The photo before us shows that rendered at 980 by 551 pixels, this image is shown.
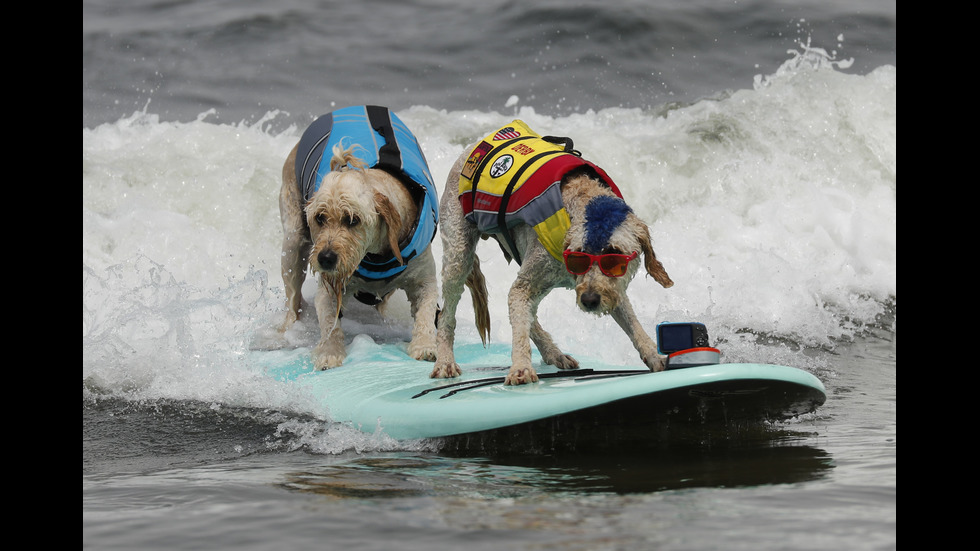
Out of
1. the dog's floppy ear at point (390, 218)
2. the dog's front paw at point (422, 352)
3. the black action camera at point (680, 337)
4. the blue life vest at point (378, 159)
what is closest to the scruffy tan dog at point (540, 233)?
the black action camera at point (680, 337)

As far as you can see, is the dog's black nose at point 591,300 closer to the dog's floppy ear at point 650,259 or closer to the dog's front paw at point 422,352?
the dog's floppy ear at point 650,259

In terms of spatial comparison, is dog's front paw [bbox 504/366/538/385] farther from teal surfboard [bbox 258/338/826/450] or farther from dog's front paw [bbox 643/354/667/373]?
dog's front paw [bbox 643/354/667/373]

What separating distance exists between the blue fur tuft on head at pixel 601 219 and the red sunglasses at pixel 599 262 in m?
0.04

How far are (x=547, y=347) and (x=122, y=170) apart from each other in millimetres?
7575

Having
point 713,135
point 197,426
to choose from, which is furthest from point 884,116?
point 197,426

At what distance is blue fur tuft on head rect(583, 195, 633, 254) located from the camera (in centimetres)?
423

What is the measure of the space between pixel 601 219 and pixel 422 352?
227 cm

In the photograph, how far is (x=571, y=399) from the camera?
167 inches

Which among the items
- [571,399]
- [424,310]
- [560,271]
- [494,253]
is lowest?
[571,399]

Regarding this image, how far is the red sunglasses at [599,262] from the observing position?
13.9 ft

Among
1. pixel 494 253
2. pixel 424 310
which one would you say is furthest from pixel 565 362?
pixel 494 253

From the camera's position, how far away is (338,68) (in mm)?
15383

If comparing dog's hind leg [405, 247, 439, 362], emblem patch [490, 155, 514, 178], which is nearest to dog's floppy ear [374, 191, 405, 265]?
dog's hind leg [405, 247, 439, 362]

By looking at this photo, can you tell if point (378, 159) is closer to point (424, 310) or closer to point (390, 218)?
point (390, 218)
